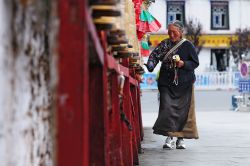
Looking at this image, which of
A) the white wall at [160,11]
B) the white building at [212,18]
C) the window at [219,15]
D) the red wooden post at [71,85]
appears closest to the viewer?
the red wooden post at [71,85]

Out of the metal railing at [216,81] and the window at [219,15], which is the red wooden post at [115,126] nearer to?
the metal railing at [216,81]

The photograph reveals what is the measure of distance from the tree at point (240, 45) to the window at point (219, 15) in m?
1.97

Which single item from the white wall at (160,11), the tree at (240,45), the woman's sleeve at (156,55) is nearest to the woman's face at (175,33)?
the woman's sleeve at (156,55)

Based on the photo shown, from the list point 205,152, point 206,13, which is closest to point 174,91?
point 205,152

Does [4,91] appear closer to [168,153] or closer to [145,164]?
[145,164]

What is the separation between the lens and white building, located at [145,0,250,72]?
42781mm

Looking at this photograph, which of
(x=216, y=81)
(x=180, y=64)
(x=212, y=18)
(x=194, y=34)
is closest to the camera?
(x=180, y=64)

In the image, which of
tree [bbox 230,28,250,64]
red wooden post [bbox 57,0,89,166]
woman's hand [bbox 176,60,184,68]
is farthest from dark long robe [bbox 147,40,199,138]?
tree [bbox 230,28,250,64]

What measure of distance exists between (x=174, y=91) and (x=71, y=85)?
19.0 feet

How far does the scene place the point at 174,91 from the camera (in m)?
7.88

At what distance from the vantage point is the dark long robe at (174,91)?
781cm

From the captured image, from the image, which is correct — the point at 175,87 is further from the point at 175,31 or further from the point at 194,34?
the point at 194,34

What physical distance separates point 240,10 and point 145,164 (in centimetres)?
3876

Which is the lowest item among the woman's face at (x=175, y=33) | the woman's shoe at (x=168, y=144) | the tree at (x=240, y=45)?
the tree at (x=240, y=45)
